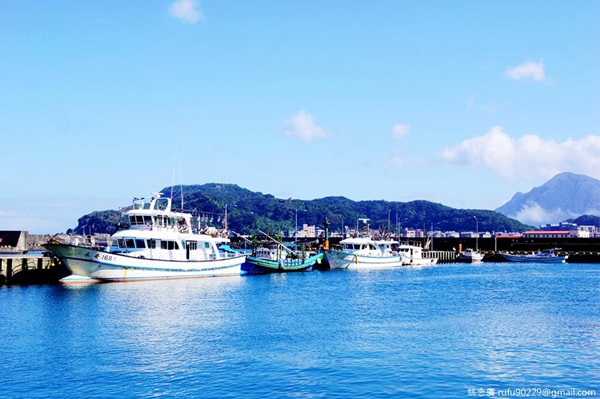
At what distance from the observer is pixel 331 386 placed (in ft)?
81.0

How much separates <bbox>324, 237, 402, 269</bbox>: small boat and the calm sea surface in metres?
43.3

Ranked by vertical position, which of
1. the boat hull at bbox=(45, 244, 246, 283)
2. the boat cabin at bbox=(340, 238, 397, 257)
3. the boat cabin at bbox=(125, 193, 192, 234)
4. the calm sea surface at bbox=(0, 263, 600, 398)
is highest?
the boat cabin at bbox=(125, 193, 192, 234)

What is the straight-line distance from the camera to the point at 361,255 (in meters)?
103

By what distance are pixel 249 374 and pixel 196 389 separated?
2841 millimetres

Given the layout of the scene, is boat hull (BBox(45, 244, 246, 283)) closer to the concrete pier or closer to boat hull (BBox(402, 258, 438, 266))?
the concrete pier

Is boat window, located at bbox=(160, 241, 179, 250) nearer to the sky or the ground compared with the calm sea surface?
nearer to the sky

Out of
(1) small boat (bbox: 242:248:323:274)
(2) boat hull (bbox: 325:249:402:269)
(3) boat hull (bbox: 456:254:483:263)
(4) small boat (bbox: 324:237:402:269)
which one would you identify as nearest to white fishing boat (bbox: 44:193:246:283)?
(1) small boat (bbox: 242:248:323:274)

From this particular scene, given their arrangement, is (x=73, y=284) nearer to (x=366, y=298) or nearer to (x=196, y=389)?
(x=366, y=298)

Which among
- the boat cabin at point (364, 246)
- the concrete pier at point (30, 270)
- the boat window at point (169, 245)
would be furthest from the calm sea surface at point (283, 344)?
the boat cabin at point (364, 246)

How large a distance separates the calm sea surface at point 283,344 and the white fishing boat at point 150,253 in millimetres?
3515

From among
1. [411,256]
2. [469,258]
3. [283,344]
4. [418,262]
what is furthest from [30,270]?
[469,258]

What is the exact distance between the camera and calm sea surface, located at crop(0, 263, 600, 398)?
987 inches

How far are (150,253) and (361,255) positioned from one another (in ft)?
151

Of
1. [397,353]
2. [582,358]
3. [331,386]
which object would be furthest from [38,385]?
[582,358]
